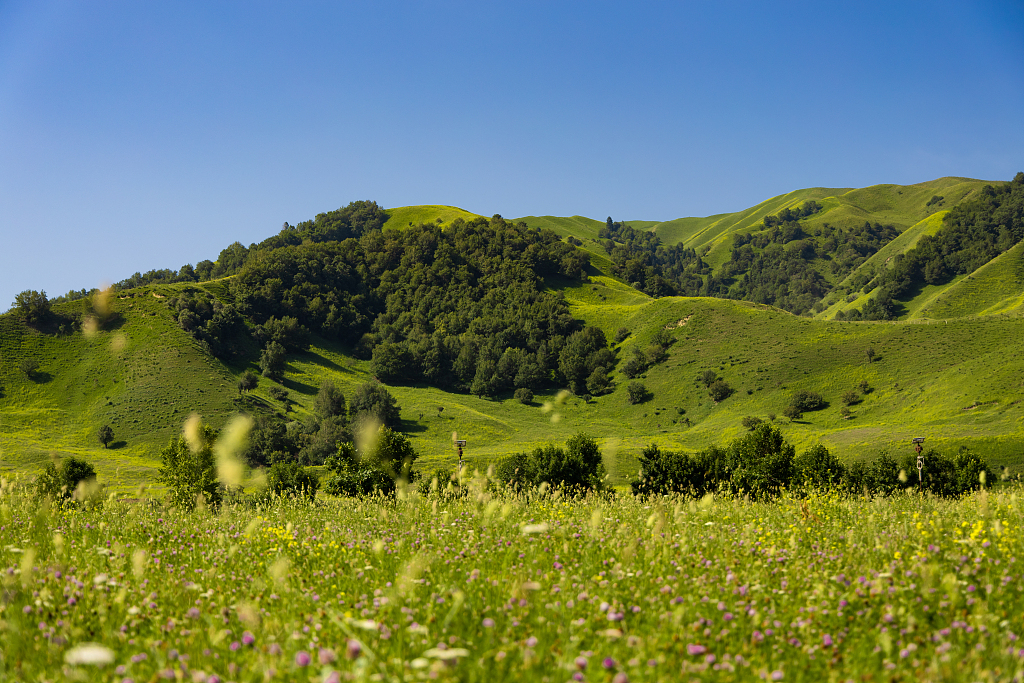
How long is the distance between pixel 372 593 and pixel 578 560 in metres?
1.78

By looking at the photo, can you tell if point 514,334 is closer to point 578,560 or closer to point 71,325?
point 71,325

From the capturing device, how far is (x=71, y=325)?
109312mm

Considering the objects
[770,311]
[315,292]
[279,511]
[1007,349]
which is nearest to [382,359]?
[315,292]

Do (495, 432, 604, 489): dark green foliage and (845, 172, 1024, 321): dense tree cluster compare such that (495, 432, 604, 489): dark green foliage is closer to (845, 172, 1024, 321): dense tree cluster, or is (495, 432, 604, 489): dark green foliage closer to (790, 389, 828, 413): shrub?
(790, 389, 828, 413): shrub

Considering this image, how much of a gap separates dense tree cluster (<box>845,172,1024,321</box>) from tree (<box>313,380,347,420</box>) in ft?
433

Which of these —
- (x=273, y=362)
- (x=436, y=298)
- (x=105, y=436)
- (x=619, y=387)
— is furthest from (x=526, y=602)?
(x=436, y=298)

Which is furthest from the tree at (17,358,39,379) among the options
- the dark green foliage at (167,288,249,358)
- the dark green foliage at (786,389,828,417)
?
the dark green foliage at (786,389,828,417)

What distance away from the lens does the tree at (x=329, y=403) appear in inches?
4033

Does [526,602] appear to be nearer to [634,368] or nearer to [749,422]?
[749,422]

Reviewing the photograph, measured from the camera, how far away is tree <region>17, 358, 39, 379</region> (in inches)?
3797

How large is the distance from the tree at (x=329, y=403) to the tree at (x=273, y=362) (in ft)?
41.0

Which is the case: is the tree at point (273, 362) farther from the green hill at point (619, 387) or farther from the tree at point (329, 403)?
the tree at point (329, 403)

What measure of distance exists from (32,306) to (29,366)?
14.7 meters

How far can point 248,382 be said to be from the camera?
107 metres
